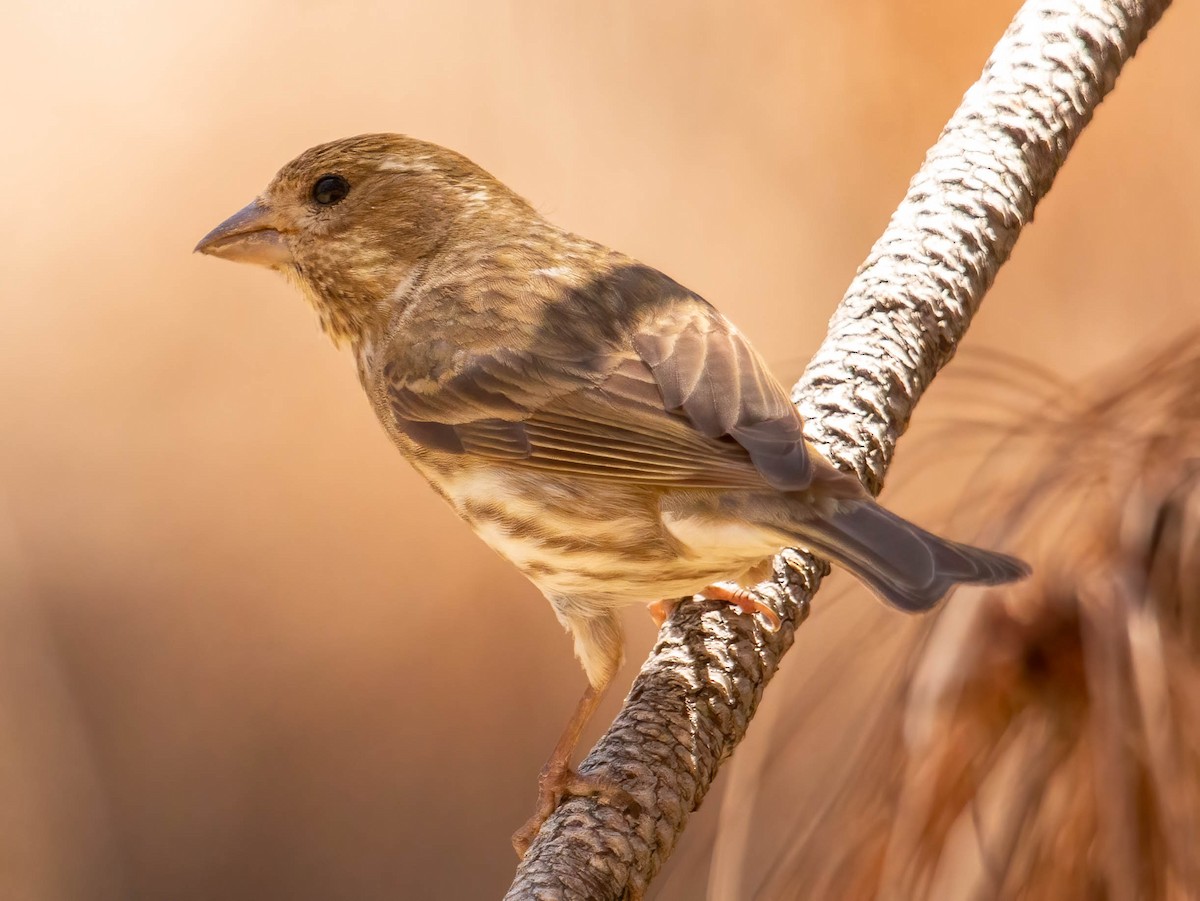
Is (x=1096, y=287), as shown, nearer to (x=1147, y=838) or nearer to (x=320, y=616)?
(x=320, y=616)

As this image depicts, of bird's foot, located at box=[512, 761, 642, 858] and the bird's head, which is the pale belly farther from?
the bird's head

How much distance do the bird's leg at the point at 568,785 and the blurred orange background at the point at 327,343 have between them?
1.62m

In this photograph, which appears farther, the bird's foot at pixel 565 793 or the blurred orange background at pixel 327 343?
the blurred orange background at pixel 327 343

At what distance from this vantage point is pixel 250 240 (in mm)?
2900

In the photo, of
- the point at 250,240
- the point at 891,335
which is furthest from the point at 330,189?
A: the point at 891,335

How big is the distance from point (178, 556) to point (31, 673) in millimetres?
522

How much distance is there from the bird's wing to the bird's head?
1.00ft

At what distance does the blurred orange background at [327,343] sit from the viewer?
12.6ft

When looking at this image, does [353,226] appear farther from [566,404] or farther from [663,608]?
[663,608]

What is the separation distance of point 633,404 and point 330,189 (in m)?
1.04

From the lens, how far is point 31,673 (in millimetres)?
3770

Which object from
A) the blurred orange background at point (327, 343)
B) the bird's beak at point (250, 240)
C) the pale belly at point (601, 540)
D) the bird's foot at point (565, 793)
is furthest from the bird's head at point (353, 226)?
the blurred orange background at point (327, 343)

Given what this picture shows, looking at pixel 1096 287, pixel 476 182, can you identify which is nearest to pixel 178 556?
pixel 476 182

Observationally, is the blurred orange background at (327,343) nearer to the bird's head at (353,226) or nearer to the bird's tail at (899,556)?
the bird's head at (353,226)
